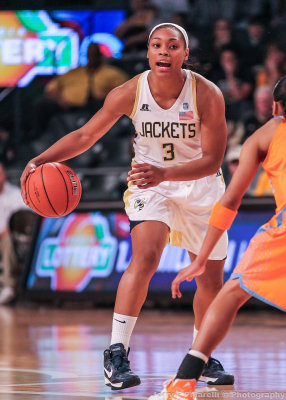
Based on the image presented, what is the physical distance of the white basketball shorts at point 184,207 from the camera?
17.4 feet

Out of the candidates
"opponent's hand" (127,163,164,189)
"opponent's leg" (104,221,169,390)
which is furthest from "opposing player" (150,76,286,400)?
"opponent's leg" (104,221,169,390)

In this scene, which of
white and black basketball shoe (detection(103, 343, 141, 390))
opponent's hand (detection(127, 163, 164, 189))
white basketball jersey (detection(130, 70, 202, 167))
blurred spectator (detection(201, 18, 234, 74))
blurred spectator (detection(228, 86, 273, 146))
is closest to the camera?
opponent's hand (detection(127, 163, 164, 189))

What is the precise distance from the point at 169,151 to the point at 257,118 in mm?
6427

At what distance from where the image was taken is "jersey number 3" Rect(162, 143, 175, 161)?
5.30m

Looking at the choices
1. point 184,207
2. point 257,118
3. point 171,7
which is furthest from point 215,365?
point 171,7

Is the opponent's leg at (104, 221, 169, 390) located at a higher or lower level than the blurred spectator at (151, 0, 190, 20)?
lower

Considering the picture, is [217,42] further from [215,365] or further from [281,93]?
[281,93]

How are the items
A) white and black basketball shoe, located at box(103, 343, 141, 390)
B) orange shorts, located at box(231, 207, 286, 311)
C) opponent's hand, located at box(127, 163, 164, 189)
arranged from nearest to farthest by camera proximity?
orange shorts, located at box(231, 207, 286, 311) < opponent's hand, located at box(127, 163, 164, 189) < white and black basketball shoe, located at box(103, 343, 141, 390)

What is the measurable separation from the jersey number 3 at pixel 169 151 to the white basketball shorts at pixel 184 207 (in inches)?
5.7

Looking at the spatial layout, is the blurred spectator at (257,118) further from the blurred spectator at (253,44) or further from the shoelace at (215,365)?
the shoelace at (215,365)

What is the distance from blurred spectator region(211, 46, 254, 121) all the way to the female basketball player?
23.8ft

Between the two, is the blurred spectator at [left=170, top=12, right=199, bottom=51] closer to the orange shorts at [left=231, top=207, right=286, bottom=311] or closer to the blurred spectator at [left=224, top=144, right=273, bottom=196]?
the blurred spectator at [left=224, top=144, right=273, bottom=196]

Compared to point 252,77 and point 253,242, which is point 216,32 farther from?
point 253,242

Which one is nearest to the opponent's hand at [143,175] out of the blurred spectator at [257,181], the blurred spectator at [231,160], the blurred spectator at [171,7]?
the blurred spectator at [257,181]
